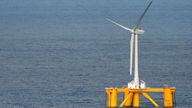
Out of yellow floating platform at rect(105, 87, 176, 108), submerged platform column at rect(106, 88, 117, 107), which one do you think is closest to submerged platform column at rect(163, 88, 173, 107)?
yellow floating platform at rect(105, 87, 176, 108)

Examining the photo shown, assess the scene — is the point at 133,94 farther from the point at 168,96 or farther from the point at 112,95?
the point at 168,96

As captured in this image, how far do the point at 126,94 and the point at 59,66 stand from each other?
63.7 m

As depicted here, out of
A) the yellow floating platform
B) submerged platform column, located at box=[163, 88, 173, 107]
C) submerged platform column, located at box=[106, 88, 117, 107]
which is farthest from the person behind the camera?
submerged platform column, located at box=[163, 88, 173, 107]

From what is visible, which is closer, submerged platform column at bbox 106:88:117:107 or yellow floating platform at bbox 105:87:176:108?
yellow floating platform at bbox 105:87:176:108

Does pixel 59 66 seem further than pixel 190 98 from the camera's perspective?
Yes

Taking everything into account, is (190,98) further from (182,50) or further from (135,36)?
(182,50)

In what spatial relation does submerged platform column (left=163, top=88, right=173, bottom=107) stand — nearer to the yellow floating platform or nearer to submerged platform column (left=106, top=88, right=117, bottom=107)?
the yellow floating platform

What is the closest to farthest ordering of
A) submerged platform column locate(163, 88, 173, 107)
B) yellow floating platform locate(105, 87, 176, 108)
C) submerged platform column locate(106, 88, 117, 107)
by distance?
1. yellow floating platform locate(105, 87, 176, 108)
2. submerged platform column locate(106, 88, 117, 107)
3. submerged platform column locate(163, 88, 173, 107)

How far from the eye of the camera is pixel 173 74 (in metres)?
154

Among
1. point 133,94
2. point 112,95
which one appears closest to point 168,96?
point 133,94

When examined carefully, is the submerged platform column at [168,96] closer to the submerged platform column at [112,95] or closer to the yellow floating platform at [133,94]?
the yellow floating platform at [133,94]

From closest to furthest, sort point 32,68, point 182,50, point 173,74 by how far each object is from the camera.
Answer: point 173,74
point 32,68
point 182,50

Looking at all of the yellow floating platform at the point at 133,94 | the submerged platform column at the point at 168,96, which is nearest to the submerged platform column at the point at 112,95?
the yellow floating platform at the point at 133,94

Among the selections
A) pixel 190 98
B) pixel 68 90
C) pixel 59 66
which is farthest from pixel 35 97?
pixel 59 66
